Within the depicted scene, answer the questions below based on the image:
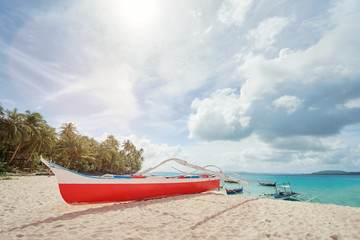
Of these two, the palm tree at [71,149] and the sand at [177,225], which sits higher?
the palm tree at [71,149]

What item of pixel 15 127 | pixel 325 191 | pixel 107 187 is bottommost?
pixel 325 191

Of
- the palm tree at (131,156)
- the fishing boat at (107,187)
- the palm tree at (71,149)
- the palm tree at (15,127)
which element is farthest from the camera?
the palm tree at (131,156)

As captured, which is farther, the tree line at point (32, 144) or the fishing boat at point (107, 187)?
the tree line at point (32, 144)

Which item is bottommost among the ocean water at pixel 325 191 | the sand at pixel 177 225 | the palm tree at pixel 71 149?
the ocean water at pixel 325 191

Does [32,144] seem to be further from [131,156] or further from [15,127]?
[131,156]

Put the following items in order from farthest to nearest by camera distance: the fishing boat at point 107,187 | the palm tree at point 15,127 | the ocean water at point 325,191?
1. the ocean water at point 325,191
2. the palm tree at point 15,127
3. the fishing boat at point 107,187

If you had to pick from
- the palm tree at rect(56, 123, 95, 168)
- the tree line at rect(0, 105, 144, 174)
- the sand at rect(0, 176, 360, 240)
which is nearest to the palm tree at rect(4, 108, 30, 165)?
the tree line at rect(0, 105, 144, 174)

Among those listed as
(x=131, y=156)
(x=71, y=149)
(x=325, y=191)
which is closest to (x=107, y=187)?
(x=71, y=149)

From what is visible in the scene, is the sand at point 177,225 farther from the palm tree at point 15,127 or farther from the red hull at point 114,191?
the palm tree at point 15,127

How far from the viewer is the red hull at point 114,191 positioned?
5500mm

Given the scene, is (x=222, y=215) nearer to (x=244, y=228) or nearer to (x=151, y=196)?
(x=244, y=228)

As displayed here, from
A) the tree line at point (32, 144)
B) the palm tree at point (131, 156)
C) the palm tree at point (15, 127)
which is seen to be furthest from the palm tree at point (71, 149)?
the palm tree at point (131, 156)

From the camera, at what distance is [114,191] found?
6.17m

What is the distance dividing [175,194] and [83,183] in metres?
4.66
